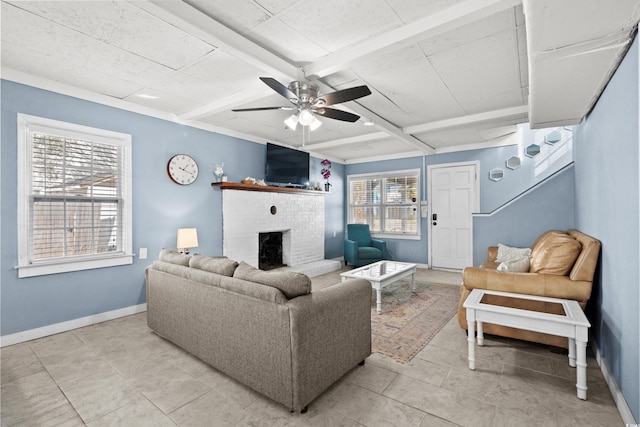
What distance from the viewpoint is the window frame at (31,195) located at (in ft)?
9.34

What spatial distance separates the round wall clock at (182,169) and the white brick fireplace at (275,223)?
0.56m

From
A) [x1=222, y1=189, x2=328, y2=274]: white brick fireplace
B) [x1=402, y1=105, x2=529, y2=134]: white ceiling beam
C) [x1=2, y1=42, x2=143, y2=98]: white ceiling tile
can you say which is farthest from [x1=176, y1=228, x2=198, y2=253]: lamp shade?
[x1=402, y1=105, x2=529, y2=134]: white ceiling beam

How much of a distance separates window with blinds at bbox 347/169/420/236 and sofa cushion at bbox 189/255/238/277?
494cm

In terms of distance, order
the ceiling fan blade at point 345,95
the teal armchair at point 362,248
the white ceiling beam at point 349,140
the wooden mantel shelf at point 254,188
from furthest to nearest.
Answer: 1. the teal armchair at point 362,248
2. the white ceiling beam at point 349,140
3. the wooden mantel shelf at point 254,188
4. the ceiling fan blade at point 345,95

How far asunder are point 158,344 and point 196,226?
1.83 metres

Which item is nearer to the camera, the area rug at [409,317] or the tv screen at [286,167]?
the area rug at [409,317]

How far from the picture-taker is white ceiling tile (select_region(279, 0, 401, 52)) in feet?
6.48

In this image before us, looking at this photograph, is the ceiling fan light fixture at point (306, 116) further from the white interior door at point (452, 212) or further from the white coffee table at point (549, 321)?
the white interior door at point (452, 212)

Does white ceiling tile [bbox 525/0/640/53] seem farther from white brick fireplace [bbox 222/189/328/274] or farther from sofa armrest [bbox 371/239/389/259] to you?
sofa armrest [bbox 371/239/389/259]

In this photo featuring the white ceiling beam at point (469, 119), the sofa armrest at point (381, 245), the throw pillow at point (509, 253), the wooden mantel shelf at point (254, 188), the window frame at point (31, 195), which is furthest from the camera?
the sofa armrest at point (381, 245)

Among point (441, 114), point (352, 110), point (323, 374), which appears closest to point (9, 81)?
point (352, 110)

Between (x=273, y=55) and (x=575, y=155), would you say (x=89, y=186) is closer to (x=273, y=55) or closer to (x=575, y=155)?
(x=273, y=55)

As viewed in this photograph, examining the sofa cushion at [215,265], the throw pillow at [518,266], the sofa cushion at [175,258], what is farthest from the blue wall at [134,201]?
the throw pillow at [518,266]

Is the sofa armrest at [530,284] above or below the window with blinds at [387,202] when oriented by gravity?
below
